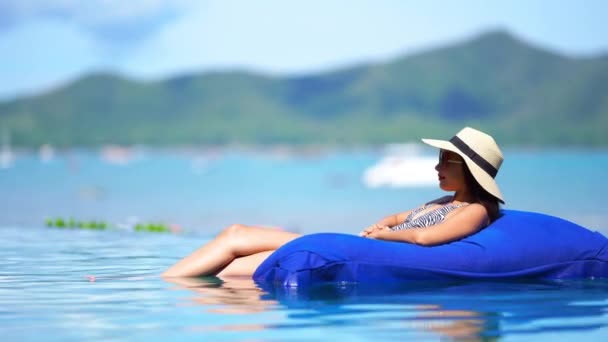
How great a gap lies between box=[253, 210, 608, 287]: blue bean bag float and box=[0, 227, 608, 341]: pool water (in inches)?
3.4

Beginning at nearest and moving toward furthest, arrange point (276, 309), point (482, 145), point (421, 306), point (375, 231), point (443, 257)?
point (276, 309) < point (421, 306) < point (443, 257) < point (482, 145) < point (375, 231)

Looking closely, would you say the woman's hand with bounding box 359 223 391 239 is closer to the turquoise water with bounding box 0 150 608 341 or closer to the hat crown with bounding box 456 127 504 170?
the turquoise water with bounding box 0 150 608 341

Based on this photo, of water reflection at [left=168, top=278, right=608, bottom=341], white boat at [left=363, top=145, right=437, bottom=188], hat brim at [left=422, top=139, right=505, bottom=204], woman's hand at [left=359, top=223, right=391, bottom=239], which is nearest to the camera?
water reflection at [left=168, top=278, right=608, bottom=341]

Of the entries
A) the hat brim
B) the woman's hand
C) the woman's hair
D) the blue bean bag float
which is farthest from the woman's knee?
the woman's hair

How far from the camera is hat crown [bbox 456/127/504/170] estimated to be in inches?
305

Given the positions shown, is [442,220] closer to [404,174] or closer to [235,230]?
[235,230]

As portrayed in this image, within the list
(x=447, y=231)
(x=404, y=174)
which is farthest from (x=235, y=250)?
(x=404, y=174)

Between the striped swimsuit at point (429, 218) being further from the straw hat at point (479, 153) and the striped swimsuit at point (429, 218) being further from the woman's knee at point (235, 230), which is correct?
the woman's knee at point (235, 230)

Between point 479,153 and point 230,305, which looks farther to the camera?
point 479,153

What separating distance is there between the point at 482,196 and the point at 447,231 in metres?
0.36

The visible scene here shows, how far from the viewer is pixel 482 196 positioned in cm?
788

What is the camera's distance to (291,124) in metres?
194

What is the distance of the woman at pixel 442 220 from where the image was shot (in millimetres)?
7715

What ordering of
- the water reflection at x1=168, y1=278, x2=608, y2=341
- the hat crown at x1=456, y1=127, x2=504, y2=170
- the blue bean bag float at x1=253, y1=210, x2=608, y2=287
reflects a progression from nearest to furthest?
the water reflection at x1=168, y1=278, x2=608, y2=341, the blue bean bag float at x1=253, y1=210, x2=608, y2=287, the hat crown at x1=456, y1=127, x2=504, y2=170
